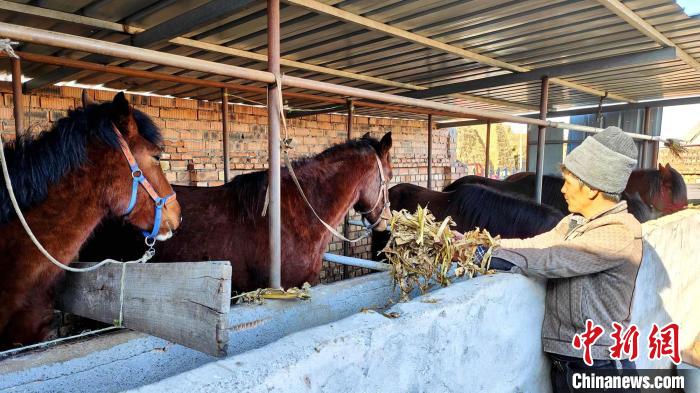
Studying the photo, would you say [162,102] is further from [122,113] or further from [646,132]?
[646,132]

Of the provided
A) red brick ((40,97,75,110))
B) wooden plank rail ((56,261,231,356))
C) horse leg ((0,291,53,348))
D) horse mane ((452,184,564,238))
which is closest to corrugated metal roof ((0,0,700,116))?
red brick ((40,97,75,110))

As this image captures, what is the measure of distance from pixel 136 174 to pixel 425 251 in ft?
5.02

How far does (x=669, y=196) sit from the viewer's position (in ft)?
20.7

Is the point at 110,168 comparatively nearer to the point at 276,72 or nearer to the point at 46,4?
the point at 276,72

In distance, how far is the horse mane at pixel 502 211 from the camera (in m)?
3.68

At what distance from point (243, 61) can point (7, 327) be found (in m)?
2.90

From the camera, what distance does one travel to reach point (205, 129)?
19.5 ft

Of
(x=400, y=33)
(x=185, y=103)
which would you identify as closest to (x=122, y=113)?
(x=400, y=33)

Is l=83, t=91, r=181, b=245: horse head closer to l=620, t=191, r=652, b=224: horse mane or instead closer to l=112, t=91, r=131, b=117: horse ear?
l=112, t=91, r=131, b=117: horse ear

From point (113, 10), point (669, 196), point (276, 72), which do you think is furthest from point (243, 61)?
point (669, 196)

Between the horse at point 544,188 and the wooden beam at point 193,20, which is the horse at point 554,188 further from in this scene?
the wooden beam at point 193,20

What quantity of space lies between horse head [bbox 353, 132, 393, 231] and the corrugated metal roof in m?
0.88

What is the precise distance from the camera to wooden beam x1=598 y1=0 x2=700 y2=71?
2.79 meters

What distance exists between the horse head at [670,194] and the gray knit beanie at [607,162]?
225 inches
